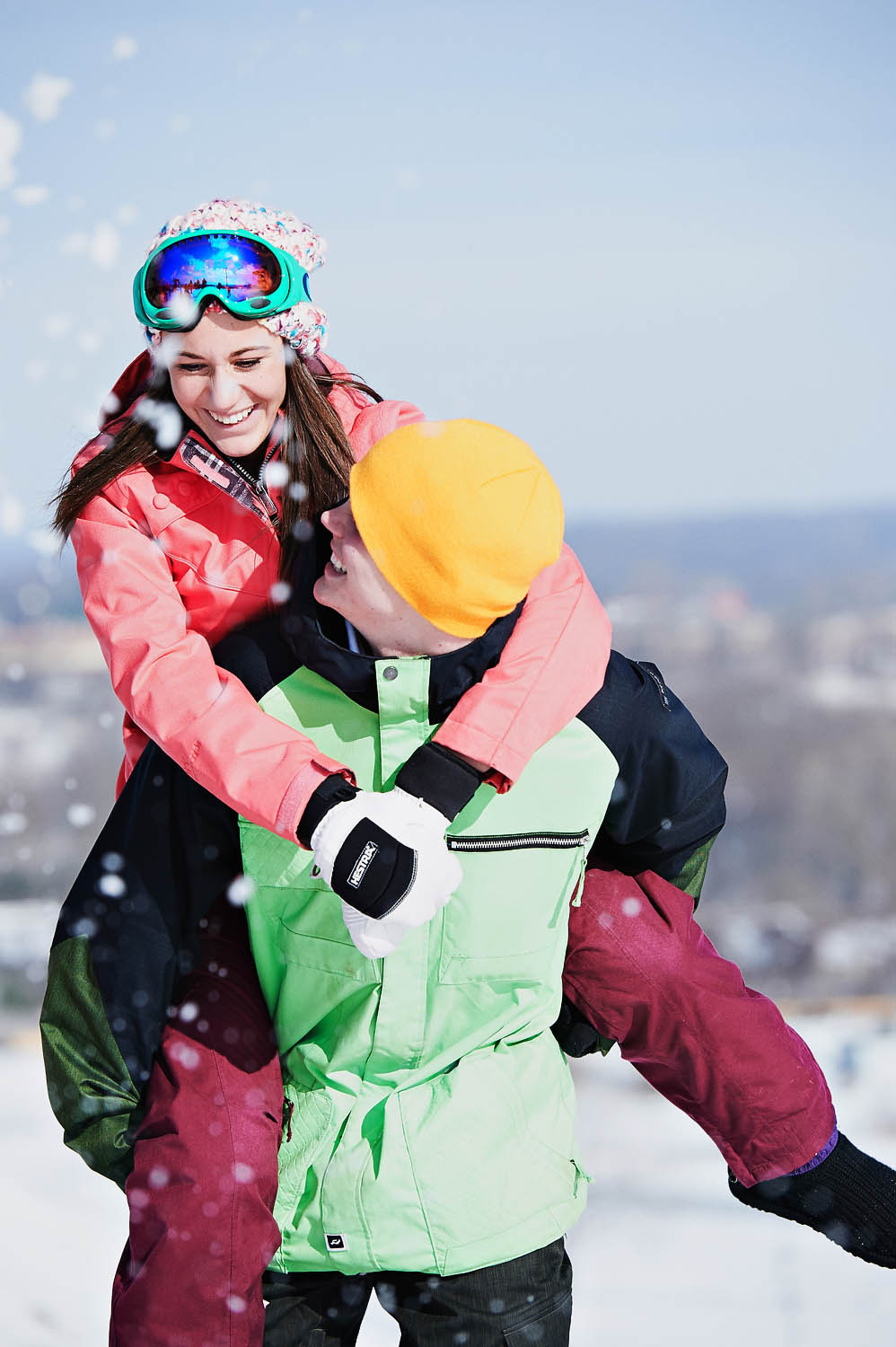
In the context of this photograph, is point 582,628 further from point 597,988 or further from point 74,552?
point 74,552

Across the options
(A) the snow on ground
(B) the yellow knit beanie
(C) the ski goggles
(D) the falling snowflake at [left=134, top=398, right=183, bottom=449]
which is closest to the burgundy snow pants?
(B) the yellow knit beanie

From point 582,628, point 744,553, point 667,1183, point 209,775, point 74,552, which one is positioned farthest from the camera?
point 744,553

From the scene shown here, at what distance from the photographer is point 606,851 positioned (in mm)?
1440

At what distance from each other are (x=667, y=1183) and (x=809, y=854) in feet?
43.3

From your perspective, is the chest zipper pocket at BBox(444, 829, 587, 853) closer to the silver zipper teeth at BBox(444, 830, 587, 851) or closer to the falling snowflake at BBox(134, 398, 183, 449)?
the silver zipper teeth at BBox(444, 830, 587, 851)

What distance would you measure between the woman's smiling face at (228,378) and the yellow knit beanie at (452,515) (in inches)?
11.3

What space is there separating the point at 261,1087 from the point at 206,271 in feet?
2.71

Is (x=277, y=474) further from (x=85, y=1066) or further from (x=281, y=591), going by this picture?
(x=85, y=1066)

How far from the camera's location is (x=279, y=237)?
142cm

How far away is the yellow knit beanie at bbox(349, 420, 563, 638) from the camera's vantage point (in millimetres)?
1111

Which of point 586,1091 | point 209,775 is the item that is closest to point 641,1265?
point 586,1091

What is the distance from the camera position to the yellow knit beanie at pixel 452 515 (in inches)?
43.8

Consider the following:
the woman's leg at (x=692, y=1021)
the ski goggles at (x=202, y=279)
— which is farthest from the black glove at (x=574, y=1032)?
the ski goggles at (x=202, y=279)

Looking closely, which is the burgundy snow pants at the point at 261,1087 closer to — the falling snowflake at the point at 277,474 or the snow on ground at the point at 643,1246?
the falling snowflake at the point at 277,474
